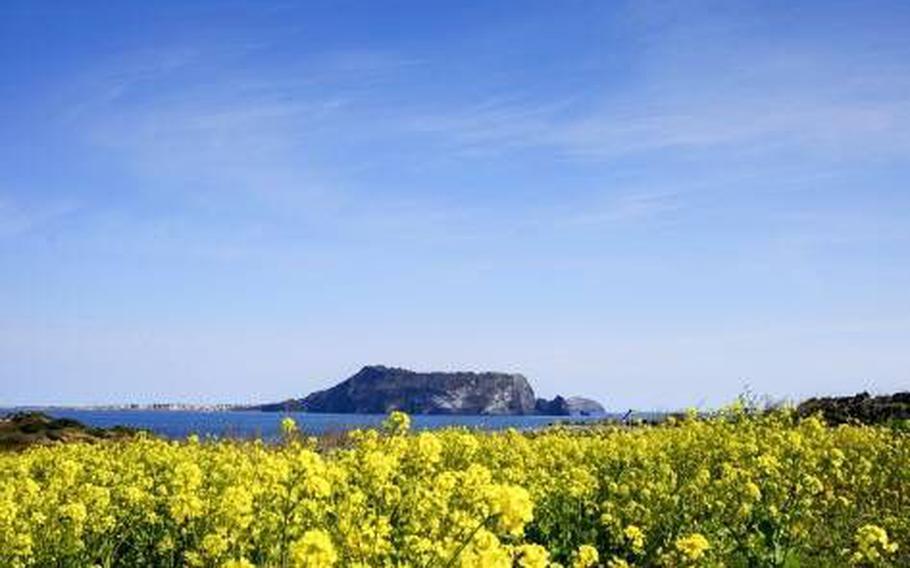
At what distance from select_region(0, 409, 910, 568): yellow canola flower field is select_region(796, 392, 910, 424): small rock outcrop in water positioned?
14.1 m

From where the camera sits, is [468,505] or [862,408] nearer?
[468,505]

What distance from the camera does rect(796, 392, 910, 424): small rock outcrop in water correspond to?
32906mm

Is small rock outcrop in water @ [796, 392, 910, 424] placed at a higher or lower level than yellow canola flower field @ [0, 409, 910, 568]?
higher

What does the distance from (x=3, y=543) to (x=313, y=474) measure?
377 cm

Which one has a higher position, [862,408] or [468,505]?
[862,408]

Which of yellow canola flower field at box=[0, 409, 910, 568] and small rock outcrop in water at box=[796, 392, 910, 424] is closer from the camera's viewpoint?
yellow canola flower field at box=[0, 409, 910, 568]

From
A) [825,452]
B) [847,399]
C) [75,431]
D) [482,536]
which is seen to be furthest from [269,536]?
[847,399]

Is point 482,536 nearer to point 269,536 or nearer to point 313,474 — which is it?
point 313,474

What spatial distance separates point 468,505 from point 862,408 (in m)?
29.8

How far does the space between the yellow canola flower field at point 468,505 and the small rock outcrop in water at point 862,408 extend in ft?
46.3

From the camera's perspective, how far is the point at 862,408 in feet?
115

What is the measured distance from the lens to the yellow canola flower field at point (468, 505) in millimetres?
8031

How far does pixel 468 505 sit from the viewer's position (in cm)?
850

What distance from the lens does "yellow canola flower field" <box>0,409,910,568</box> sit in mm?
8031
